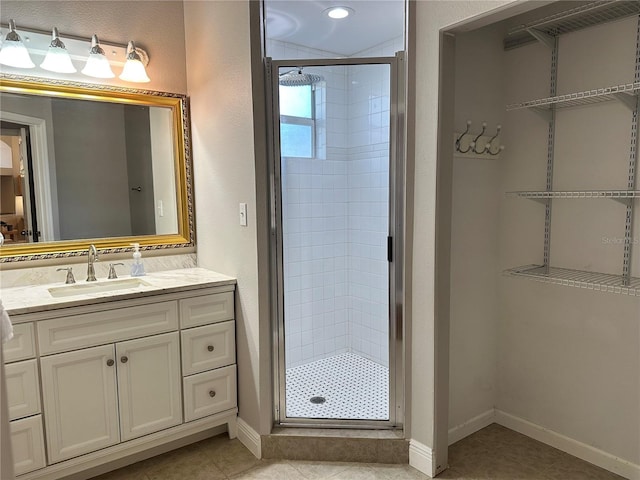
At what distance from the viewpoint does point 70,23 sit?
7.68ft

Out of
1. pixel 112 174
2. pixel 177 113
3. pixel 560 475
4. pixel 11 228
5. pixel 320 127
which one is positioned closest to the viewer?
pixel 560 475

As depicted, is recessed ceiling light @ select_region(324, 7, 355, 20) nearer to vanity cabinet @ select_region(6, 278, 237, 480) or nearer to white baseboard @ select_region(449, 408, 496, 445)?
vanity cabinet @ select_region(6, 278, 237, 480)

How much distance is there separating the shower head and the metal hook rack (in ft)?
2.77

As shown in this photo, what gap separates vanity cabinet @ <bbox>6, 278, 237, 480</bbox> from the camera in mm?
1834

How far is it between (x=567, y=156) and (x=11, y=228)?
2740 mm

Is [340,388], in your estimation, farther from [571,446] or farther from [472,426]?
[571,446]

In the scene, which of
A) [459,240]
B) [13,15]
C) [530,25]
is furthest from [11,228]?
[530,25]

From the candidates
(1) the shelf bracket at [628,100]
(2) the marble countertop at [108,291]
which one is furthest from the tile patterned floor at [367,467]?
(1) the shelf bracket at [628,100]

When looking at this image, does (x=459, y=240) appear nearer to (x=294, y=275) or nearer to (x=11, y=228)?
(x=294, y=275)

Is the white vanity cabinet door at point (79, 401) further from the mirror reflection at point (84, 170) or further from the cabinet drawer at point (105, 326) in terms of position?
the mirror reflection at point (84, 170)

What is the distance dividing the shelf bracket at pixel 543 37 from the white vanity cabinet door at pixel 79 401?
7.92ft

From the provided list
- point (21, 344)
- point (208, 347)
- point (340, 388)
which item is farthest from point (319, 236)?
point (21, 344)

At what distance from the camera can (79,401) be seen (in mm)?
1947

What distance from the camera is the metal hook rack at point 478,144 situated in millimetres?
2207
